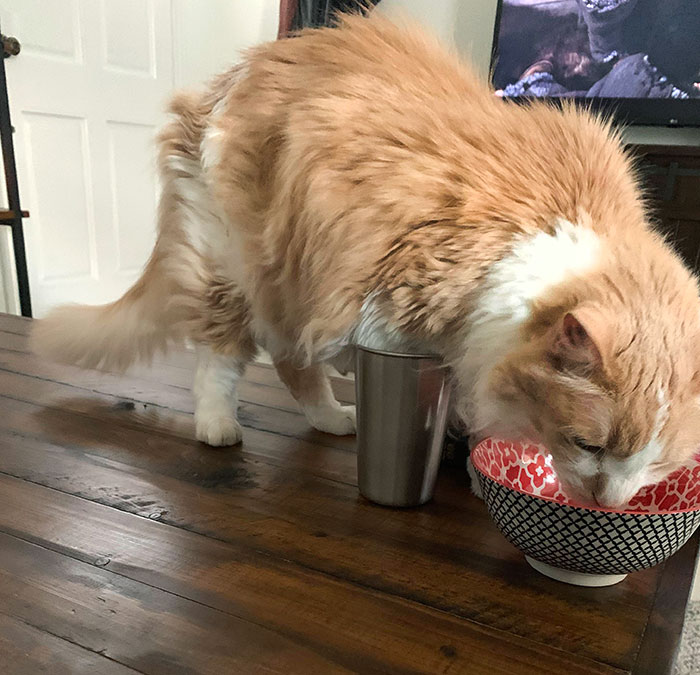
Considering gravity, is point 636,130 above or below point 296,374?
above

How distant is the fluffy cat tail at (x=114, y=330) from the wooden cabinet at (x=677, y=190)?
1.97 meters

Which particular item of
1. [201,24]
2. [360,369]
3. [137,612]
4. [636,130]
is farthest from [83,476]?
[201,24]

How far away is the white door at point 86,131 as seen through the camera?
9.18ft

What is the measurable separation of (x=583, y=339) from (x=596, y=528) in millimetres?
211

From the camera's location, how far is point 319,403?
1.31 m

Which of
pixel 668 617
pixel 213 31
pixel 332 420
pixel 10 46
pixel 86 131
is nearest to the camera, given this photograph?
pixel 668 617

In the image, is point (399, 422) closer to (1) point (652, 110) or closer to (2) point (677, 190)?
(2) point (677, 190)

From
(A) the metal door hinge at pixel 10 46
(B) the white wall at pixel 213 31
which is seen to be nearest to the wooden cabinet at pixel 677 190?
(B) the white wall at pixel 213 31

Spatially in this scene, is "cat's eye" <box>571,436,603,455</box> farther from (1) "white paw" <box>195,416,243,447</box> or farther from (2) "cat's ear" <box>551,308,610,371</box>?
(1) "white paw" <box>195,416,243,447</box>

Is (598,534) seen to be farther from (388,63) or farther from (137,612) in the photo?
(388,63)

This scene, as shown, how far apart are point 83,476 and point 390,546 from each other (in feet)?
1.72

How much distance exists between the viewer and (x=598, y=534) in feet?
2.33

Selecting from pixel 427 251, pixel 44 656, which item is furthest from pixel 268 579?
pixel 427 251

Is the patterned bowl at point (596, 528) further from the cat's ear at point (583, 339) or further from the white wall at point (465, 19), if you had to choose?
the white wall at point (465, 19)
